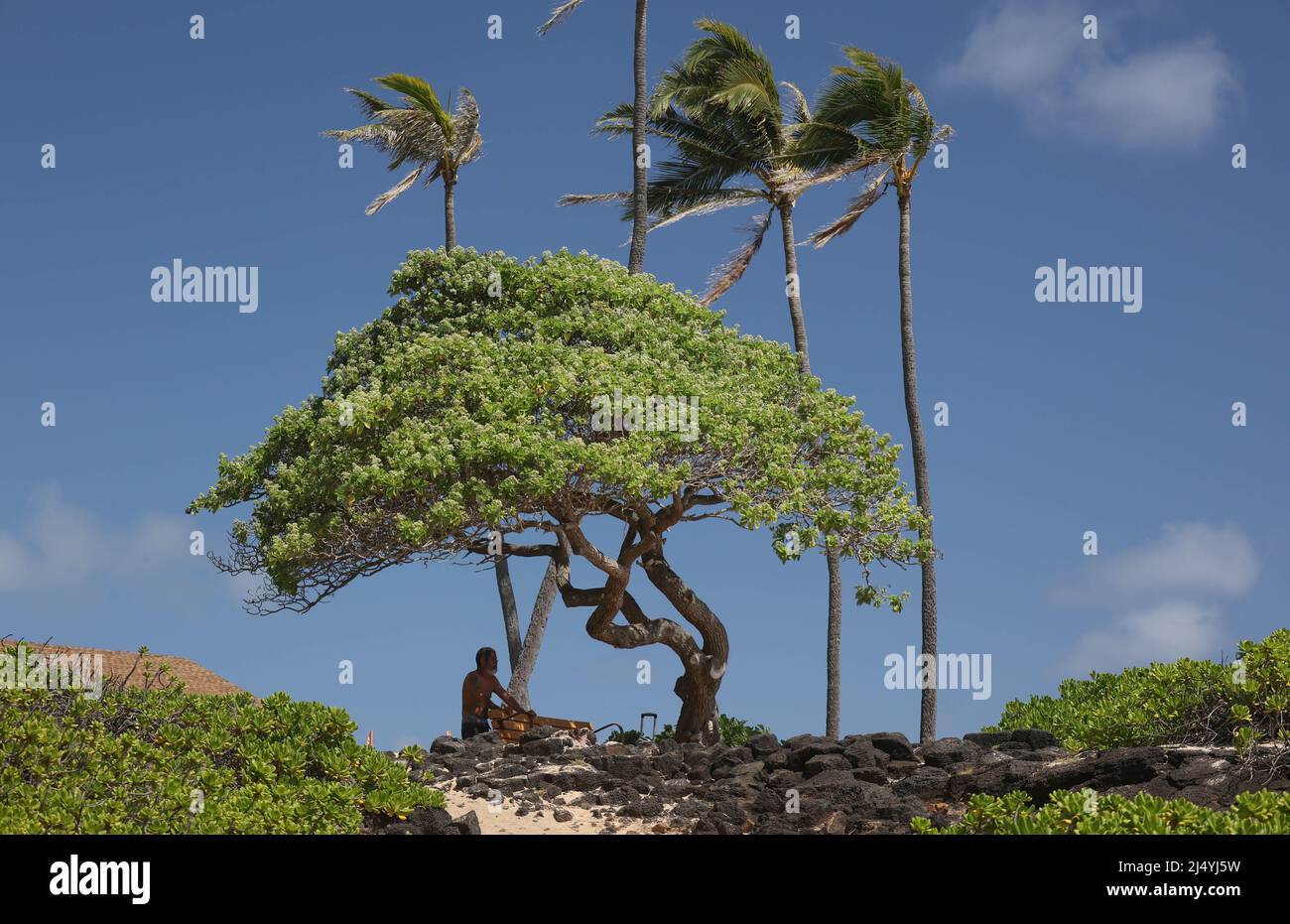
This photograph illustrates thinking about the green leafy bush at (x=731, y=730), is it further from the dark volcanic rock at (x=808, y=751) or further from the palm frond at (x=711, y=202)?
the palm frond at (x=711, y=202)

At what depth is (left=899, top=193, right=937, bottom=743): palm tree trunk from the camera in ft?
67.7

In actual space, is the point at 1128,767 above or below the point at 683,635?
below

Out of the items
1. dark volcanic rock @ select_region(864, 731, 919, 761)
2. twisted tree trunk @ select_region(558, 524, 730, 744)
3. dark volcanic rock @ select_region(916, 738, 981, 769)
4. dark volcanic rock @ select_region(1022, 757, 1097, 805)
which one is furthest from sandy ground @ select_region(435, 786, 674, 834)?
twisted tree trunk @ select_region(558, 524, 730, 744)

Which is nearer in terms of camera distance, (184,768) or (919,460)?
(184,768)

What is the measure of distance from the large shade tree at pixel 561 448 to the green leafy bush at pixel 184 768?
15.1ft

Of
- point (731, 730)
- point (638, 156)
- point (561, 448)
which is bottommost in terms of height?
point (731, 730)

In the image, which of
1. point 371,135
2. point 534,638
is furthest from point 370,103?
point 534,638

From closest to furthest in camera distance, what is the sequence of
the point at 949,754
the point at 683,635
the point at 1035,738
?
the point at 949,754
the point at 1035,738
the point at 683,635

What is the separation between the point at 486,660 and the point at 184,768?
22.8 feet

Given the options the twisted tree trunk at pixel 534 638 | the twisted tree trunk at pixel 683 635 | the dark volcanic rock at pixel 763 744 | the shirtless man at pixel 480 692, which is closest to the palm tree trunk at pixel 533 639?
the twisted tree trunk at pixel 534 638

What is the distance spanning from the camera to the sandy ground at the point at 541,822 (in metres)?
11.8

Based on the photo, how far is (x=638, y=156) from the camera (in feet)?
73.0

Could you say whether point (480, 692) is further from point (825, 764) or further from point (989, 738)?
point (989, 738)

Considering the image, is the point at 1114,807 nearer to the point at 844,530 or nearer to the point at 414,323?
the point at 844,530
